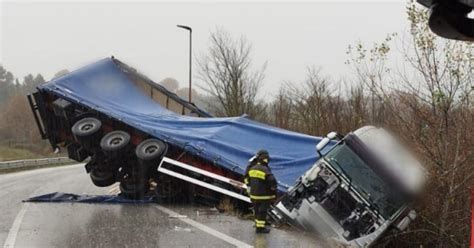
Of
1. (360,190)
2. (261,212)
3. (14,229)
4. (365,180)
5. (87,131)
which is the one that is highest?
(365,180)

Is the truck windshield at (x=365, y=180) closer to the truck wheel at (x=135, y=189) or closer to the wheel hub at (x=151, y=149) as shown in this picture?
the wheel hub at (x=151, y=149)

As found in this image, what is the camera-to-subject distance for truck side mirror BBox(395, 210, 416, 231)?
24.8 feet

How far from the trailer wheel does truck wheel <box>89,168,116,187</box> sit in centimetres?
130

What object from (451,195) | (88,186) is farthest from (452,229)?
(88,186)

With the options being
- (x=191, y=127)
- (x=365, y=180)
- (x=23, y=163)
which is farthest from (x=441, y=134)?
(x=23, y=163)

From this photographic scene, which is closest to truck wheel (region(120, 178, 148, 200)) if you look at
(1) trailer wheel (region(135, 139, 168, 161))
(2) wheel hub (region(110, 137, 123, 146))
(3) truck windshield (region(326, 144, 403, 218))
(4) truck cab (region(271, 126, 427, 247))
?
(1) trailer wheel (region(135, 139, 168, 161))

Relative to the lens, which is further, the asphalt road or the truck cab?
the asphalt road

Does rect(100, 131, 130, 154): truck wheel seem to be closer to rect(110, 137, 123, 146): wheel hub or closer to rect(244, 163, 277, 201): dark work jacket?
rect(110, 137, 123, 146): wheel hub

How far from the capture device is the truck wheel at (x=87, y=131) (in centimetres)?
1279

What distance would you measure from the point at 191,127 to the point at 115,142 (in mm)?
1690

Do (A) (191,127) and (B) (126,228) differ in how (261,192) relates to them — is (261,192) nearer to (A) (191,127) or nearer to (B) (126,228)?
(B) (126,228)

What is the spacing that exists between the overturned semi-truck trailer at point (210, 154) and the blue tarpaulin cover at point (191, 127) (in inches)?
0.9

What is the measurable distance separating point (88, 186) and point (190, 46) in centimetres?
1230

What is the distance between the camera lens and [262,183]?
8.97m
